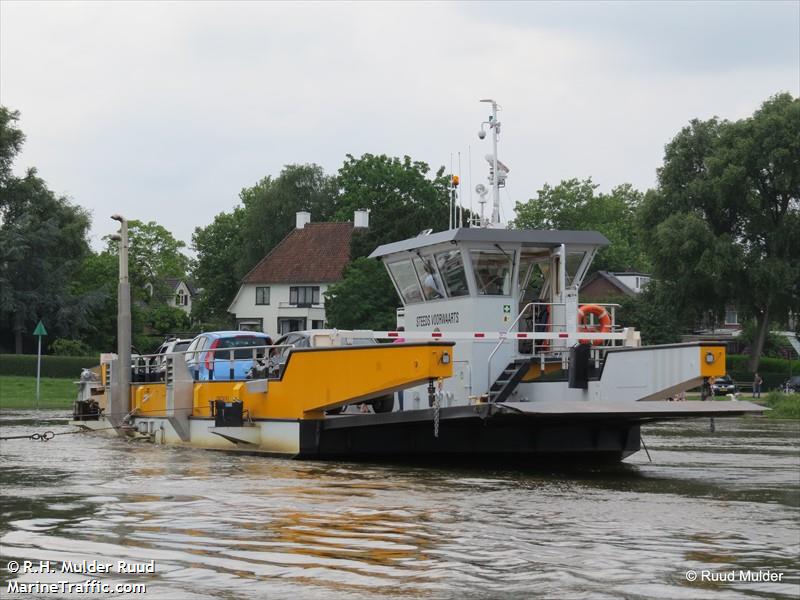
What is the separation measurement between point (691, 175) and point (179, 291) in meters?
75.6

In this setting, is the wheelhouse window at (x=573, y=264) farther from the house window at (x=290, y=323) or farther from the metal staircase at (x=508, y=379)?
the house window at (x=290, y=323)

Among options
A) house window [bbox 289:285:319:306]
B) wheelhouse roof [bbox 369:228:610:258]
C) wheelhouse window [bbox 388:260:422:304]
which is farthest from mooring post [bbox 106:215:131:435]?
house window [bbox 289:285:319:306]

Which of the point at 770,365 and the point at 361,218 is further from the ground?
the point at 361,218

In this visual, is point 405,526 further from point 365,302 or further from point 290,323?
point 290,323

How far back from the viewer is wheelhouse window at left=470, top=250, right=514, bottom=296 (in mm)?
18422

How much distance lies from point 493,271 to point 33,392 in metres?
30.1

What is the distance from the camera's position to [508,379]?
57.6ft

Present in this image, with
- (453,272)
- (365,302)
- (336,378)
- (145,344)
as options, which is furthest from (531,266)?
(145,344)

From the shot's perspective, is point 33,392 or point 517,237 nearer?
point 517,237

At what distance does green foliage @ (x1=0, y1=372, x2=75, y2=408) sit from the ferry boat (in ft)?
66.4

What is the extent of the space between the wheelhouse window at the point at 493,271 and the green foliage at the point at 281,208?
72.8 m

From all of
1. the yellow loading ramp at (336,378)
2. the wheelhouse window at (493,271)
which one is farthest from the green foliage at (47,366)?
the wheelhouse window at (493,271)

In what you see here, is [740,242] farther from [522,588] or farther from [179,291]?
[179,291]

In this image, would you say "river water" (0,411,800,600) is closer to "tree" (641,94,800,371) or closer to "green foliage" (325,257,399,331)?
"green foliage" (325,257,399,331)
